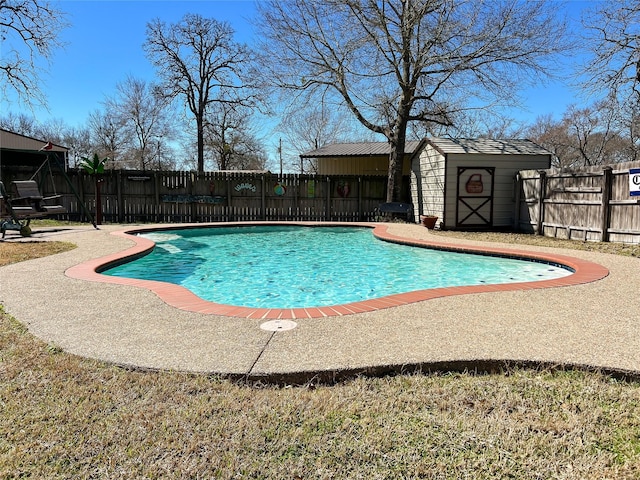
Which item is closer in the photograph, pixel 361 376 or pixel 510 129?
pixel 361 376

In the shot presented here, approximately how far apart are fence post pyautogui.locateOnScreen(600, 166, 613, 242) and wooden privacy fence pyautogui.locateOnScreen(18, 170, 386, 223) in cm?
809

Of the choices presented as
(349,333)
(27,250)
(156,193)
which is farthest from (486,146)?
(27,250)

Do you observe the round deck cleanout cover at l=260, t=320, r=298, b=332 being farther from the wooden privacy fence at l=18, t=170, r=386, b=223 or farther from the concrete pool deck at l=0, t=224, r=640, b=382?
the wooden privacy fence at l=18, t=170, r=386, b=223

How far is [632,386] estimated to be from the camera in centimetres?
233

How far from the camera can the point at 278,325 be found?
3.23 m

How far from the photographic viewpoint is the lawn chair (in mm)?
8680

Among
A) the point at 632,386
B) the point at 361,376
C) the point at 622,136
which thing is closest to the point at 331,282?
the point at 361,376

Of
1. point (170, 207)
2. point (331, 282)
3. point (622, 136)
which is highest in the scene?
point (622, 136)

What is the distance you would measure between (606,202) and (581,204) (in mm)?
699

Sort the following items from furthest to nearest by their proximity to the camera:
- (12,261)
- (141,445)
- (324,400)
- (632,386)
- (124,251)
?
(124,251) < (12,261) < (632,386) < (324,400) < (141,445)

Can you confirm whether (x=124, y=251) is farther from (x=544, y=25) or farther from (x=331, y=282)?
(x=544, y=25)

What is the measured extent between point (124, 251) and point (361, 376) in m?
5.95

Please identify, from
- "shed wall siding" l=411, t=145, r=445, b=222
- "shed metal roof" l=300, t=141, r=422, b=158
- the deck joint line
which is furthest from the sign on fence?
"shed metal roof" l=300, t=141, r=422, b=158

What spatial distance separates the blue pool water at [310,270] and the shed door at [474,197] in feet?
10.8
